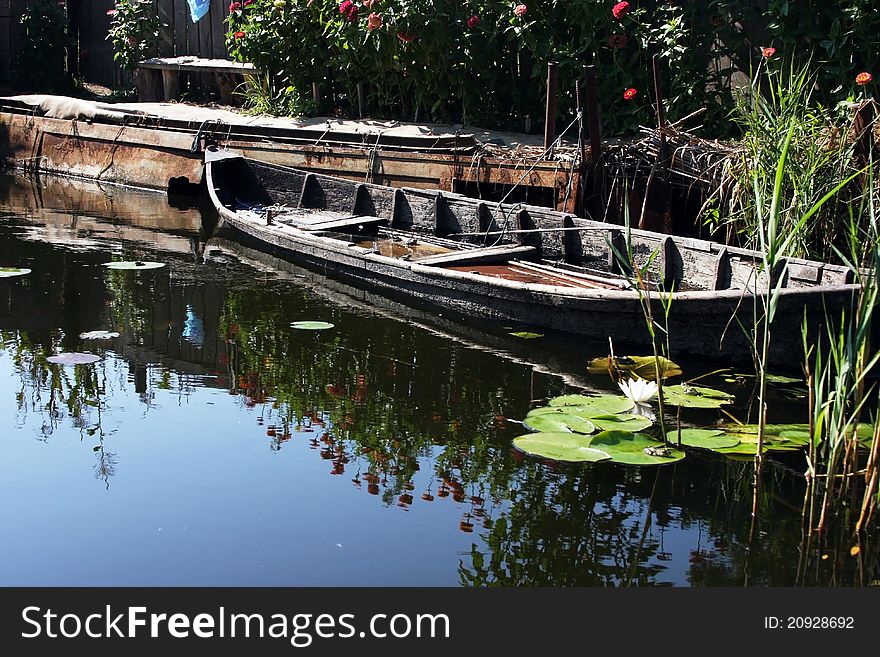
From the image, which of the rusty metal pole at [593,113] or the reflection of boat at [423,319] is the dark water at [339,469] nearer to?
the reflection of boat at [423,319]

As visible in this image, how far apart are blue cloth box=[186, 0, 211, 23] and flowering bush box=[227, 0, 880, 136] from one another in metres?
1.14

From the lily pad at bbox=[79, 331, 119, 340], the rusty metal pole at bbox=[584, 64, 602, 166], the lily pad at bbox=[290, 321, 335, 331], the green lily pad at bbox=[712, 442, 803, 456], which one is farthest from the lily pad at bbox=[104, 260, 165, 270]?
the green lily pad at bbox=[712, 442, 803, 456]

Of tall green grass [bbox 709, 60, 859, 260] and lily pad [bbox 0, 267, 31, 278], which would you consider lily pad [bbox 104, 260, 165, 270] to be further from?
tall green grass [bbox 709, 60, 859, 260]

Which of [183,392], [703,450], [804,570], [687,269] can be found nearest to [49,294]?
[183,392]

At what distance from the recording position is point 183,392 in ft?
18.7

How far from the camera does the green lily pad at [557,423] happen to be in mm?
4957

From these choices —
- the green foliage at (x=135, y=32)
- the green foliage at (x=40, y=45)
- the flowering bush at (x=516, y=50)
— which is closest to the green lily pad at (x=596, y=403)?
the flowering bush at (x=516, y=50)

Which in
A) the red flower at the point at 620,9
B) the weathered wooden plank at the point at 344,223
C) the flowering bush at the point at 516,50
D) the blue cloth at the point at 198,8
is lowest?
the weathered wooden plank at the point at 344,223

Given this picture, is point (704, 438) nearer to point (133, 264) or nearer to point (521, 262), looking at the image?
point (521, 262)

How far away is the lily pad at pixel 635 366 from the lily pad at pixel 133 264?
3727 mm

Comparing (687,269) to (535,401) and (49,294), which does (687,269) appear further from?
(49,294)

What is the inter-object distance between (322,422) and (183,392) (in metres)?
0.88

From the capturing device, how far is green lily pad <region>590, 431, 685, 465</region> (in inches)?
181

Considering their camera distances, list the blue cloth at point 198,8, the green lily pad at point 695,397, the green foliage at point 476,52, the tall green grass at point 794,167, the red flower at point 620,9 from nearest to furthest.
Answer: the green lily pad at point 695,397 < the tall green grass at point 794,167 < the red flower at point 620,9 < the green foliage at point 476,52 < the blue cloth at point 198,8
